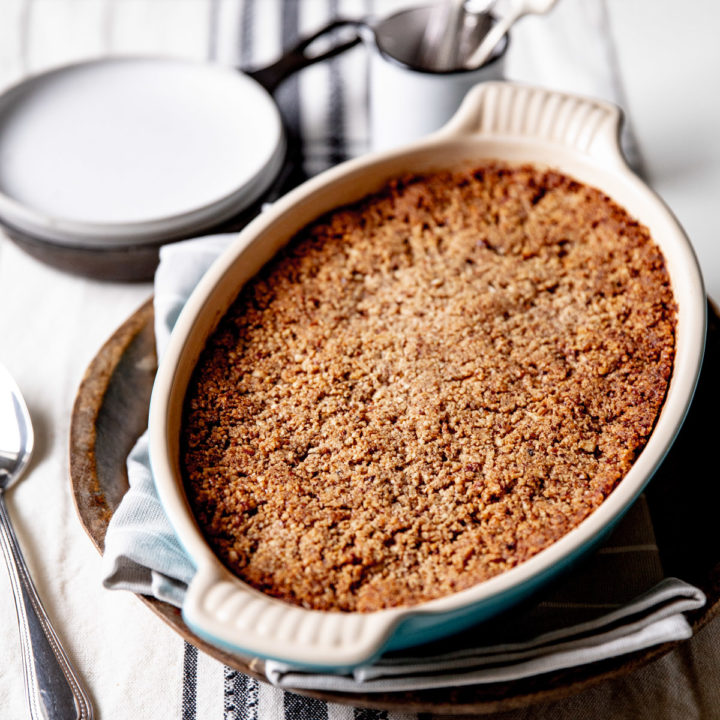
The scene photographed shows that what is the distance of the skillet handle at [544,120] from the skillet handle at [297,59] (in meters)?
0.48

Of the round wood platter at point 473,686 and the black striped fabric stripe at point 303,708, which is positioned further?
the black striped fabric stripe at point 303,708

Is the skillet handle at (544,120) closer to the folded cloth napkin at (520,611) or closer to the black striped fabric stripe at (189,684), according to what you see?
the folded cloth napkin at (520,611)

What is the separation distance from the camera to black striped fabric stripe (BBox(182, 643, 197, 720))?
1.06 m

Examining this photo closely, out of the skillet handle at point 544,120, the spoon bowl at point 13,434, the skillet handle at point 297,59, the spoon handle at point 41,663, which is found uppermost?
the skillet handle at point 544,120

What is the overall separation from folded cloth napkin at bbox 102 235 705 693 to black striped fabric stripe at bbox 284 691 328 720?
0.47ft

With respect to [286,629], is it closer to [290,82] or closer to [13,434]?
[13,434]

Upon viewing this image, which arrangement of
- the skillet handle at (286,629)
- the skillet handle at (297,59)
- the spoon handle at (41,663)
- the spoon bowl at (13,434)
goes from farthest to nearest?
the skillet handle at (297,59) → the spoon bowl at (13,434) → the spoon handle at (41,663) → the skillet handle at (286,629)

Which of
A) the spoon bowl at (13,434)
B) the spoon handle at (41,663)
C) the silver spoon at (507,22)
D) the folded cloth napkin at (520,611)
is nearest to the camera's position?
the folded cloth napkin at (520,611)

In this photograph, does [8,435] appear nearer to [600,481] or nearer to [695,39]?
[600,481]

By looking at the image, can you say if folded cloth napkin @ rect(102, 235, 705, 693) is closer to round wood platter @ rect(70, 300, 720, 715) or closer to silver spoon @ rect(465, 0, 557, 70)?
round wood platter @ rect(70, 300, 720, 715)

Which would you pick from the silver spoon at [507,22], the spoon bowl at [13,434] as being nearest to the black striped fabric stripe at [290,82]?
the silver spoon at [507,22]

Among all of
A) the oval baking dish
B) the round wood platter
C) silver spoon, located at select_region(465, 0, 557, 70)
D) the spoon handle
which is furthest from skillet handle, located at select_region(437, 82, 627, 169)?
the spoon handle

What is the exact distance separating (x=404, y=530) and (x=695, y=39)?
143 centimetres

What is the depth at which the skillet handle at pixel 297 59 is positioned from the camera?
1692 mm
